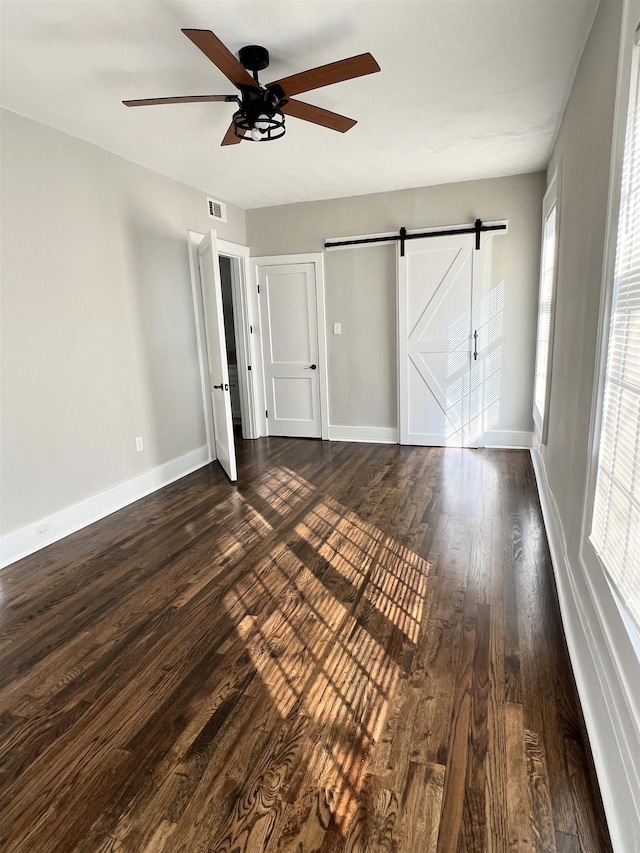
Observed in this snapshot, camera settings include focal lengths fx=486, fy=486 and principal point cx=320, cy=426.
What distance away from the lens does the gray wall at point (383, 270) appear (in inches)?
189

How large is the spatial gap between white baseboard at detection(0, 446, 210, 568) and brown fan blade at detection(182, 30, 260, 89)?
283 cm

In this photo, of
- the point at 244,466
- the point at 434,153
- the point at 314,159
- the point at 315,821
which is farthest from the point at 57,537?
the point at 434,153

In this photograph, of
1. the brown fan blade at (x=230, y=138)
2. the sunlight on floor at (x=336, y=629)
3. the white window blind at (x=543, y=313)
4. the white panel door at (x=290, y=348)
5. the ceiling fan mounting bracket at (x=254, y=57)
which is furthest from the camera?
the white panel door at (x=290, y=348)

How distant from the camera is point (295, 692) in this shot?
1.87 m

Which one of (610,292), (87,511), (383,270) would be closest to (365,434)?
(383,270)

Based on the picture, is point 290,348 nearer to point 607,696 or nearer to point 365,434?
point 365,434

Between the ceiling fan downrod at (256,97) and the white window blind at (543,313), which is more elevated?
the ceiling fan downrod at (256,97)

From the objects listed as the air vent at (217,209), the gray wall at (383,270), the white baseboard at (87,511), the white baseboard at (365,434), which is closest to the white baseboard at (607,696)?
the white baseboard at (87,511)

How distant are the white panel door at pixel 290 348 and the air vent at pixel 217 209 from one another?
72 cm

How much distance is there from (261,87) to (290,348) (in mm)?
3518

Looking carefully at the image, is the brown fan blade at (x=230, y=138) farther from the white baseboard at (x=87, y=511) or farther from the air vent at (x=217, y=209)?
the white baseboard at (x=87, y=511)

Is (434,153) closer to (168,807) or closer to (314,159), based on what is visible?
(314,159)

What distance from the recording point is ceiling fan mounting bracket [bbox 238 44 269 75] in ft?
7.74

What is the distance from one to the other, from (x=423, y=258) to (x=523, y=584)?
360 cm
